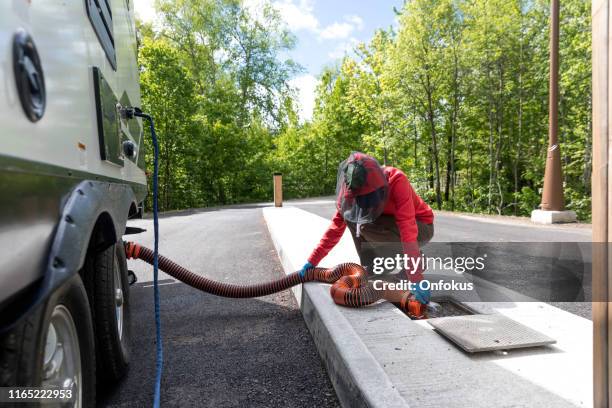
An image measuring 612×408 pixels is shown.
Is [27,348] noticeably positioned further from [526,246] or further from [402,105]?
[402,105]

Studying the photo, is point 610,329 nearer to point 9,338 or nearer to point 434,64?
point 9,338

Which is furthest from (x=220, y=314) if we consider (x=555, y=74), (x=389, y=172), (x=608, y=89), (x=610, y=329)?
(x=555, y=74)

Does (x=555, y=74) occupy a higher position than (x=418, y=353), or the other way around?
(x=555, y=74)

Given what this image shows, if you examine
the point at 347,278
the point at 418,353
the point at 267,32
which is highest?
the point at 267,32

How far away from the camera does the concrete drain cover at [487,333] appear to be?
2342mm

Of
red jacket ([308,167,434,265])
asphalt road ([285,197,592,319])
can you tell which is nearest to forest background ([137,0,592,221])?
asphalt road ([285,197,592,319])

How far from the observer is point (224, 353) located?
2.88 metres

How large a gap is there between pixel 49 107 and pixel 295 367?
205 cm

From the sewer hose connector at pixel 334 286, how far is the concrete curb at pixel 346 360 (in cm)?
16

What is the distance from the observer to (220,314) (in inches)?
148

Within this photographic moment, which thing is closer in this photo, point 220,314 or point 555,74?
point 220,314

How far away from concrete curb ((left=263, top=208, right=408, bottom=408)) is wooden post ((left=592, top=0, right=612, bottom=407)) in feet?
2.46

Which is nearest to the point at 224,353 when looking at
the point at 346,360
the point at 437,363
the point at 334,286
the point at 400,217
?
the point at 334,286

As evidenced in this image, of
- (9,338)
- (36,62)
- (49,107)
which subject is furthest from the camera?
(49,107)
